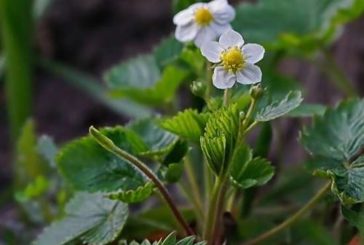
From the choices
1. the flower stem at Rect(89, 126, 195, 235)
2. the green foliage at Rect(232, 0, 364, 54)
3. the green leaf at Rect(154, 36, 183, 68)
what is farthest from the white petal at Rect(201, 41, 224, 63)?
the green foliage at Rect(232, 0, 364, 54)

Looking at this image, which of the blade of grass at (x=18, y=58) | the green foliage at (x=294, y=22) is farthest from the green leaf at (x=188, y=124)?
the blade of grass at (x=18, y=58)

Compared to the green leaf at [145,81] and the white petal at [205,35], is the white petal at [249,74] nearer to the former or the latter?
the white petal at [205,35]

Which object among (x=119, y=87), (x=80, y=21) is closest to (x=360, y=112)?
(x=119, y=87)

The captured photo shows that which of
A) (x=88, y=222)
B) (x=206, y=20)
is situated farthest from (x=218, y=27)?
(x=88, y=222)

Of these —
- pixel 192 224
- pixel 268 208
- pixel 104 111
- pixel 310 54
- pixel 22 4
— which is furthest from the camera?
pixel 104 111

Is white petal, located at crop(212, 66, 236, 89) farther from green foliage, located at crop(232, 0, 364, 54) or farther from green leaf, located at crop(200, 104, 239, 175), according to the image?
green foliage, located at crop(232, 0, 364, 54)

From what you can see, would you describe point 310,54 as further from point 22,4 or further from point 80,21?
point 80,21

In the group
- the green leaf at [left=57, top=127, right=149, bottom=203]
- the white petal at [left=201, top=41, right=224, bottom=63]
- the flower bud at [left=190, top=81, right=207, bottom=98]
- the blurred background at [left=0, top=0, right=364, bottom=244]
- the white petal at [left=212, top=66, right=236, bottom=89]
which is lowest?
the blurred background at [left=0, top=0, right=364, bottom=244]
